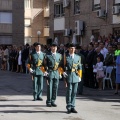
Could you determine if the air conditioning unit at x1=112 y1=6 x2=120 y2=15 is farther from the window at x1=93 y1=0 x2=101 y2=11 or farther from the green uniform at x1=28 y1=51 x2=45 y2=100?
the green uniform at x1=28 y1=51 x2=45 y2=100

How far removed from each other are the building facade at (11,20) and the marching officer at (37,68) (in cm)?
3353

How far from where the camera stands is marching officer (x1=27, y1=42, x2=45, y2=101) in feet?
48.0

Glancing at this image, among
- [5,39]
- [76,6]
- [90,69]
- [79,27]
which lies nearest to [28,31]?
[5,39]

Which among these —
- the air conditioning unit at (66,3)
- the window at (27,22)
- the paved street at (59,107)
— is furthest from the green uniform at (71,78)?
the window at (27,22)

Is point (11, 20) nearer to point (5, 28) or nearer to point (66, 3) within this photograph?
point (5, 28)

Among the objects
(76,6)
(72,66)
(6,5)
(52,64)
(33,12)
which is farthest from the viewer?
(33,12)

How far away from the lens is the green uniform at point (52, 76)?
43.3ft

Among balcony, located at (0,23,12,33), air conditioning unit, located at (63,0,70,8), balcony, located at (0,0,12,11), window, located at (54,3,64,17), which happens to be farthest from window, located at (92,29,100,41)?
balcony, located at (0,0,12,11)

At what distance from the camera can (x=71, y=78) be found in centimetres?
1203

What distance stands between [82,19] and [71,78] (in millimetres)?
20996

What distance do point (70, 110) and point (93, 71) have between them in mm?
7726

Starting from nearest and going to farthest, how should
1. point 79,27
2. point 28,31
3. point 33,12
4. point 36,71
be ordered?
point 36,71 < point 79,27 < point 28,31 < point 33,12

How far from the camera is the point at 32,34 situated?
59.0 meters

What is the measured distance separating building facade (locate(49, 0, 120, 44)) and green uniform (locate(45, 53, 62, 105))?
47.5 feet
